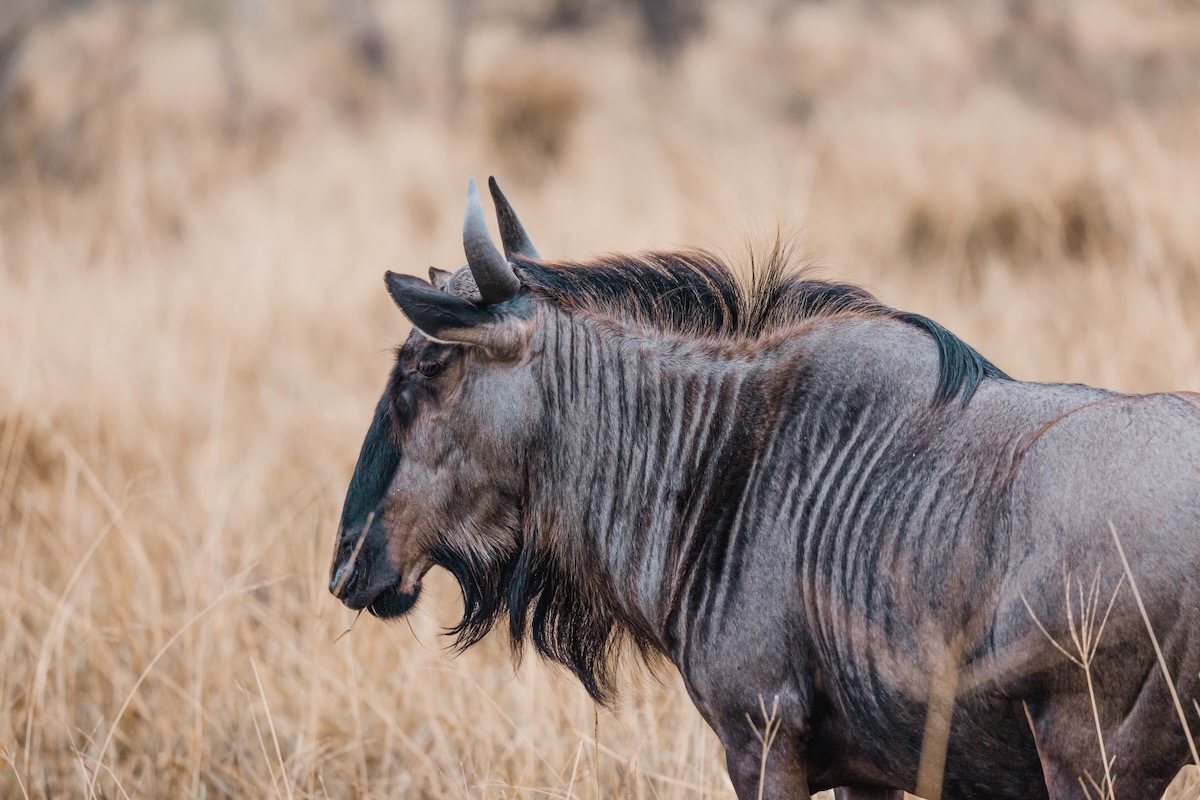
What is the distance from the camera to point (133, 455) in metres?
6.82

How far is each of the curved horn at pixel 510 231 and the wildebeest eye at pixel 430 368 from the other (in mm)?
357

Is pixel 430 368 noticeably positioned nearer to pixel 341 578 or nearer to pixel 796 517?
pixel 341 578

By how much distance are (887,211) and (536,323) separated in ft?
24.5

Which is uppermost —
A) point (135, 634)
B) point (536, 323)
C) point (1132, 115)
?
point (1132, 115)

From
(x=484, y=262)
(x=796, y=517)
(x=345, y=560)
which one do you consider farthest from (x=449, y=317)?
(x=796, y=517)

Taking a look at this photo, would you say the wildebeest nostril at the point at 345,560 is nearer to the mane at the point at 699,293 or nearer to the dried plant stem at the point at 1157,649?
the mane at the point at 699,293

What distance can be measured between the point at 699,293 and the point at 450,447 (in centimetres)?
62

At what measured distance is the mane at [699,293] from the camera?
109 inches

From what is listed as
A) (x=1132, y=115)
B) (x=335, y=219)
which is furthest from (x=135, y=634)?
(x=1132, y=115)

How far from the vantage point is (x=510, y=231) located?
3.14 meters

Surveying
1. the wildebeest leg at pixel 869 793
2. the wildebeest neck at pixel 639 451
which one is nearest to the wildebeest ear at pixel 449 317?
the wildebeest neck at pixel 639 451

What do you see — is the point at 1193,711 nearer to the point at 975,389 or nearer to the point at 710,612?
the point at 975,389

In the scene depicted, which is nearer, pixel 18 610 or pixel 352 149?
pixel 18 610

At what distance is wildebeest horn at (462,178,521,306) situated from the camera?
2.71m
